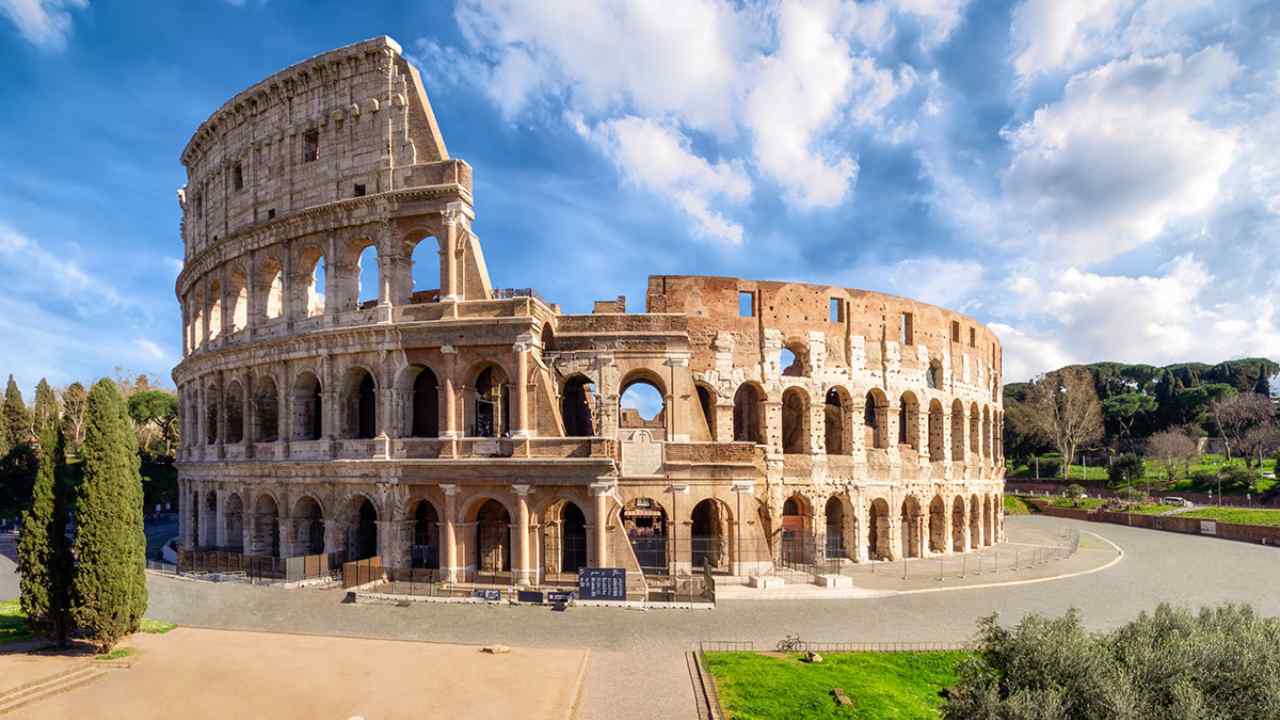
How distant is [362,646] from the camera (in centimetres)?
1923

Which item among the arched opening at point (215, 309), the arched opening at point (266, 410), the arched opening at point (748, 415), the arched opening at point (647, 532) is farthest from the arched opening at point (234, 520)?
the arched opening at point (748, 415)

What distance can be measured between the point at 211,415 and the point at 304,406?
30.9ft

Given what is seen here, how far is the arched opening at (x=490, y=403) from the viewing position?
1173 inches

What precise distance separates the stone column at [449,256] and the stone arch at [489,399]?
3.17 m

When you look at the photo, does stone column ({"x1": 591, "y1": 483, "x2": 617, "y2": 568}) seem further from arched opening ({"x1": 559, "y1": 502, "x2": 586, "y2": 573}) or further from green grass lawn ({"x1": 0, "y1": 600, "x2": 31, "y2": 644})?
green grass lawn ({"x1": 0, "y1": 600, "x2": 31, "y2": 644})

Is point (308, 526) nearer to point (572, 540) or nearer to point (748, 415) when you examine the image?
point (572, 540)

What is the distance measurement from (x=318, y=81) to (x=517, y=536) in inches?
838

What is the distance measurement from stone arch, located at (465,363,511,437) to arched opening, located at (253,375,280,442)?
9.11m

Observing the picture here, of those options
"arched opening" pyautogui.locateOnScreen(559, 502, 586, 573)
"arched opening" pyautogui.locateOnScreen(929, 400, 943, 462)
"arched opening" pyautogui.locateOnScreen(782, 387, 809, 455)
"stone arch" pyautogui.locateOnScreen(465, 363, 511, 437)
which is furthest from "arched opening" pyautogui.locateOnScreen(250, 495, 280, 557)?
"arched opening" pyautogui.locateOnScreen(929, 400, 943, 462)

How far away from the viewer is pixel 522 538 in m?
26.3

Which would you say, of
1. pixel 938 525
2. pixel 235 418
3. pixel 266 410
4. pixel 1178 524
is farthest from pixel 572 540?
pixel 1178 524

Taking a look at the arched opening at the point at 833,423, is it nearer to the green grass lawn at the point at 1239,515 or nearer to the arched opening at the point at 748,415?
the arched opening at the point at 748,415

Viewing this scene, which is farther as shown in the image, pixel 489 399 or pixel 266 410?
pixel 266 410

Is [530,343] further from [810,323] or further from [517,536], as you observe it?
[810,323]
